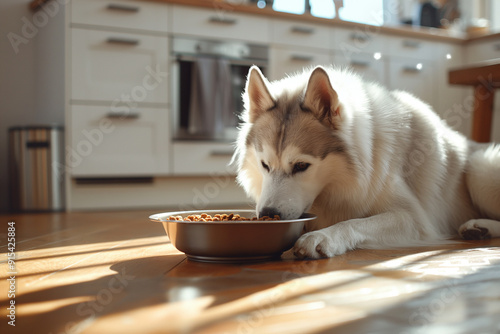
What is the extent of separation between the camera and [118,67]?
3.55m

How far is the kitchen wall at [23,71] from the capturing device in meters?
3.84

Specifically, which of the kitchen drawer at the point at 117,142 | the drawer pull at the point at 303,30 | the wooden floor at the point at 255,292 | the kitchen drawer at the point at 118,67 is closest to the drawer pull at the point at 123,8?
the kitchen drawer at the point at 118,67

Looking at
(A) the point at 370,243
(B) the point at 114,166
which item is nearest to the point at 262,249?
(A) the point at 370,243

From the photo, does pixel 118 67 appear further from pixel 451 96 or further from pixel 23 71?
pixel 451 96

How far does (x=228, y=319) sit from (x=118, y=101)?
9.43 feet

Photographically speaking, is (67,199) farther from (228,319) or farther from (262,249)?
(228,319)

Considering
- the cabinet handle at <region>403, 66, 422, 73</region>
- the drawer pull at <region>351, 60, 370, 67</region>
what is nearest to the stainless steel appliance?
the drawer pull at <region>351, 60, 370, 67</region>

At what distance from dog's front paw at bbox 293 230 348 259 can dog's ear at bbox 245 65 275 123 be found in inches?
20.9

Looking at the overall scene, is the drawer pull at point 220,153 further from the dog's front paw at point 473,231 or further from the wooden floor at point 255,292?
the dog's front paw at point 473,231

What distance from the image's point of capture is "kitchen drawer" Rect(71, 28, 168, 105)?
3437 mm

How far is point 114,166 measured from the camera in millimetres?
3562

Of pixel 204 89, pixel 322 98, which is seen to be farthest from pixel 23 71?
pixel 322 98

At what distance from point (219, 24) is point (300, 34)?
2.44ft

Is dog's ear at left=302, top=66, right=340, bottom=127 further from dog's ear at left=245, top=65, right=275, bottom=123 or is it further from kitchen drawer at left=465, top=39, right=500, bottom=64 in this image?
kitchen drawer at left=465, top=39, right=500, bottom=64
